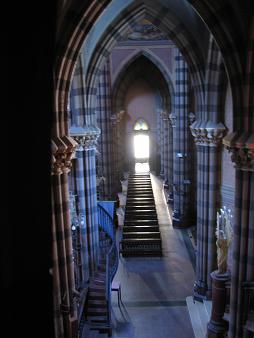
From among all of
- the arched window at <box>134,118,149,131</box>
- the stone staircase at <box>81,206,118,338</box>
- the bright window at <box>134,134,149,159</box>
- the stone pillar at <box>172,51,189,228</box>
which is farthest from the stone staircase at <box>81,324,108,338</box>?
the bright window at <box>134,134,149,159</box>

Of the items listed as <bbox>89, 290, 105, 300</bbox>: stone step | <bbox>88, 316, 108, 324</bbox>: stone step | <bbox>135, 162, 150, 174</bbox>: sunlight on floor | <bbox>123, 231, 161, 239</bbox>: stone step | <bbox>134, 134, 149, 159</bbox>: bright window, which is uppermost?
<bbox>134, 134, 149, 159</bbox>: bright window

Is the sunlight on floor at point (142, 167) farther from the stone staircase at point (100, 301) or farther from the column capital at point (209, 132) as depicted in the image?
the column capital at point (209, 132)

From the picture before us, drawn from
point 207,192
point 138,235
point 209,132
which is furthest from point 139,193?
point 209,132

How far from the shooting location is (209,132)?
8.95 meters

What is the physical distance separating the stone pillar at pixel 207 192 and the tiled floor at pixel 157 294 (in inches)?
42.9

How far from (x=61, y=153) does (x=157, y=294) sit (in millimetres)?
6568

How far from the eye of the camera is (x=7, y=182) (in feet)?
4.51

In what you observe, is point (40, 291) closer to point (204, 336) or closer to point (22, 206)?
point (22, 206)

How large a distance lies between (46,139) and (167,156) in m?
21.2

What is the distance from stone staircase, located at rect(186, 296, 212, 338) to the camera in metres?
8.89

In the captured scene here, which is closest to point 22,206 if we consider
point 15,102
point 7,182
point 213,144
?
point 7,182

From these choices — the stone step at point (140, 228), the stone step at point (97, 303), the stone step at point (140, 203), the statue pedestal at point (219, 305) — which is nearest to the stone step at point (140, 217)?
the stone step at point (140, 228)

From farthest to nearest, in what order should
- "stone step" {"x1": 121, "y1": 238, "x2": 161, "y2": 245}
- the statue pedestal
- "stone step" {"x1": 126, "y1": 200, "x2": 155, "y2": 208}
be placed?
"stone step" {"x1": 126, "y1": 200, "x2": 155, "y2": 208}, "stone step" {"x1": 121, "y1": 238, "x2": 161, "y2": 245}, the statue pedestal

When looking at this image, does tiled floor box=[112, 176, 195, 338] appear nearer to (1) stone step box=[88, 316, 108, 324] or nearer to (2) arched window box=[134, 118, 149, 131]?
(1) stone step box=[88, 316, 108, 324]
